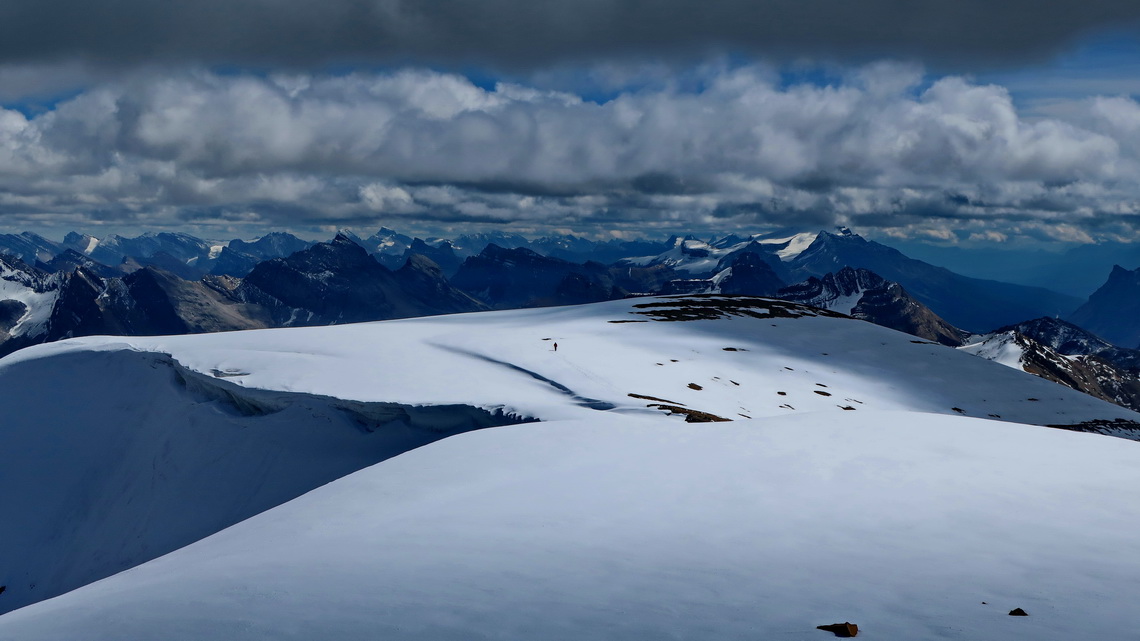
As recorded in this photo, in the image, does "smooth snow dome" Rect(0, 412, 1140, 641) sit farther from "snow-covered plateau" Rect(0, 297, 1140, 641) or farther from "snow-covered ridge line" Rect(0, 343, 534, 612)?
"snow-covered ridge line" Rect(0, 343, 534, 612)

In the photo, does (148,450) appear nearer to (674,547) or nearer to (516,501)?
(516,501)

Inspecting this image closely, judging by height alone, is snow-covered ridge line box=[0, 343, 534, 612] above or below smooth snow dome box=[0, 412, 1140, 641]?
below

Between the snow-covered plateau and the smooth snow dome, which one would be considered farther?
the snow-covered plateau

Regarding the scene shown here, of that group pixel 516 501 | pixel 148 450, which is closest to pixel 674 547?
pixel 516 501

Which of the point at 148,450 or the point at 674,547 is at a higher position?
the point at 674,547

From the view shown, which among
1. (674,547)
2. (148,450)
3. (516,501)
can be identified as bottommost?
(148,450)

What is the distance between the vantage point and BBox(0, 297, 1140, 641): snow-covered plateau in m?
8.34

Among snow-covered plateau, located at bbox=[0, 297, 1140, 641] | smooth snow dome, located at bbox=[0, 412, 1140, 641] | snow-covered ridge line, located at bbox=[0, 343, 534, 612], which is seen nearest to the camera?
smooth snow dome, located at bbox=[0, 412, 1140, 641]

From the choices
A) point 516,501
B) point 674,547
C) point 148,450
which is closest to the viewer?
point 674,547

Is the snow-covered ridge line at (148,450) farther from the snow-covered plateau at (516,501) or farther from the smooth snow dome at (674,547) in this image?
the smooth snow dome at (674,547)

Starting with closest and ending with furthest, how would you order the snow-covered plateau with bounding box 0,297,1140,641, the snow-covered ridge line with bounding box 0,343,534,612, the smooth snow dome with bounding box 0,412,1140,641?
the smooth snow dome with bounding box 0,412,1140,641 < the snow-covered plateau with bounding box 0,297,1140,641 < the snow-covered ridge line with bounding box 0,343,534,612

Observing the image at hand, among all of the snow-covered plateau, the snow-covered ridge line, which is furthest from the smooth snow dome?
the snow-covered ridge line

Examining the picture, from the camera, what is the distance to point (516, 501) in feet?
46.8

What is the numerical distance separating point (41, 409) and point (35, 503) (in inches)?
243
